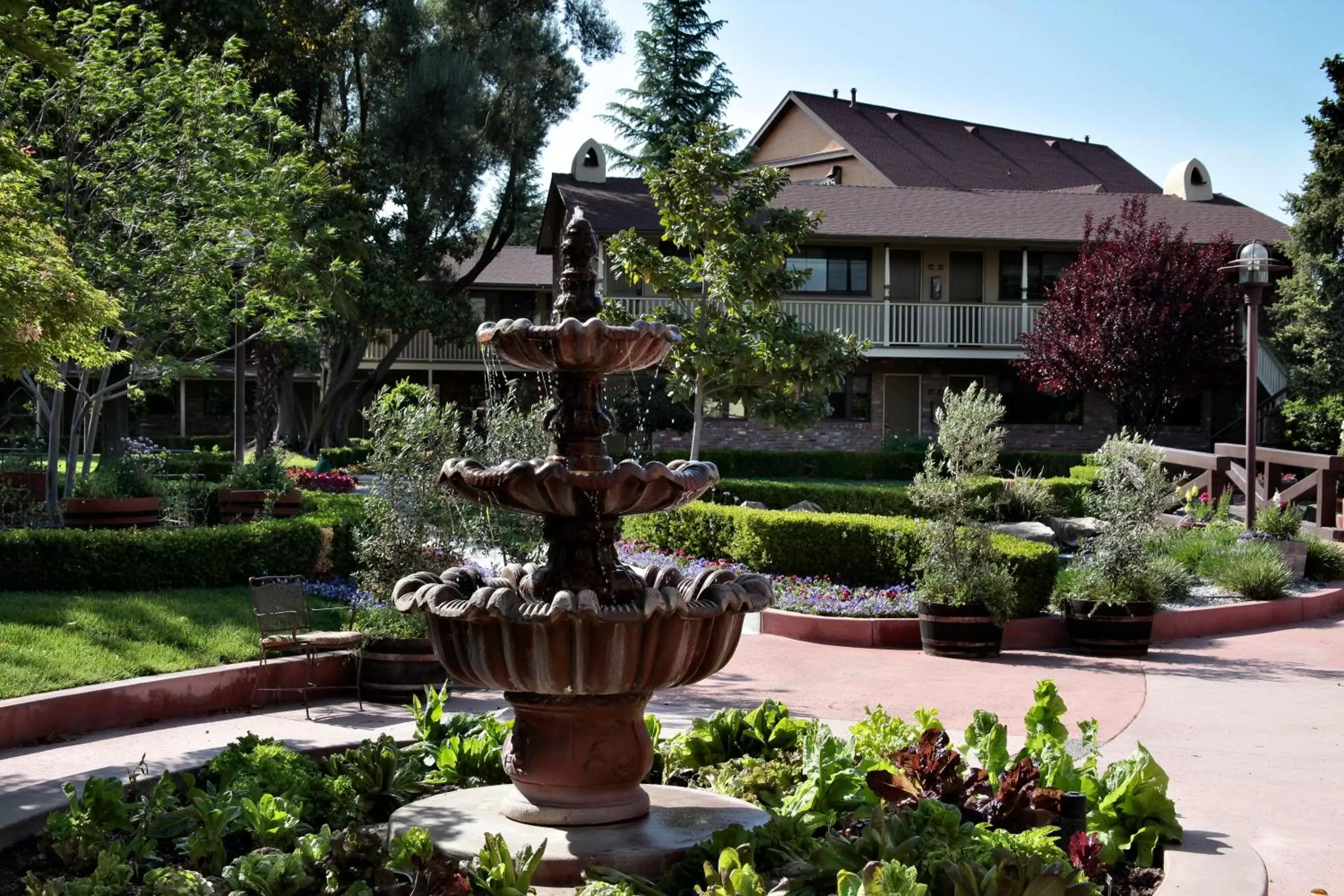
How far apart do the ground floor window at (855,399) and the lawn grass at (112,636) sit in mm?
23933

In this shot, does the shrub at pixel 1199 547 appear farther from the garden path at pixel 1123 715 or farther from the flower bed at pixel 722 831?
the flower bed at pixel 722 831

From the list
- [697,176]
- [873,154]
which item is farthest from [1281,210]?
[697,176]

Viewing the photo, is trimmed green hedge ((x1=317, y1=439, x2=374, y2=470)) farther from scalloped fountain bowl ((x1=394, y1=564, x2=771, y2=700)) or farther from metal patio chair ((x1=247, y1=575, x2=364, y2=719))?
scalloped fountain bowl ((x1=394, y1=564, x2=771, y2=700))

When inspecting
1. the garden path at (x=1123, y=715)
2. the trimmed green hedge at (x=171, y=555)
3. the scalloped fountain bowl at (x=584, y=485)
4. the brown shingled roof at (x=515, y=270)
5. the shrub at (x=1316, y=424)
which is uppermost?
the brown shingled roof at (x=515, y=270)

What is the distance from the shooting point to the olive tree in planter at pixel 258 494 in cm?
1599

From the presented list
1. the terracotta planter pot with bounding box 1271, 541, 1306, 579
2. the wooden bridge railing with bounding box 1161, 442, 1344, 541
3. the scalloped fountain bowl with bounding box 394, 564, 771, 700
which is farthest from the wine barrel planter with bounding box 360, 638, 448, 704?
the wooden bridge railing with bounding box 1161, 442, 1344, 541

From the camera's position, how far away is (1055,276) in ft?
114

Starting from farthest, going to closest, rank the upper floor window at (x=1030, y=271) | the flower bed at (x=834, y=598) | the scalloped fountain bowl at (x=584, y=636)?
1. the upper floor window at (x=1030, y=271)
2. the flower bed at (x=834, y=598)
3. the scalloped fountain bowl at (x=584, y=636)

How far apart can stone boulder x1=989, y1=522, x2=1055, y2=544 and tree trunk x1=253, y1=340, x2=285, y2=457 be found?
2088 centimetres

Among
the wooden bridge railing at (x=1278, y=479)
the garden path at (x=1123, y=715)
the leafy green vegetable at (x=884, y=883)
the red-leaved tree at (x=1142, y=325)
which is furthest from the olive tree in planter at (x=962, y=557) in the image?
the red-leaved tree at (x=1142, y=325)

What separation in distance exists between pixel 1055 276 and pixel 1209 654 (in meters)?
24.3

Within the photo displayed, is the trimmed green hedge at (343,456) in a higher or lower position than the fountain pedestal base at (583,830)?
higher

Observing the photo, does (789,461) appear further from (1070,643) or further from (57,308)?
(57,308)

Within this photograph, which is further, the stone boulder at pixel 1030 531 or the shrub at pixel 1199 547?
Answer: the stone boulder at pixel 1030 531
